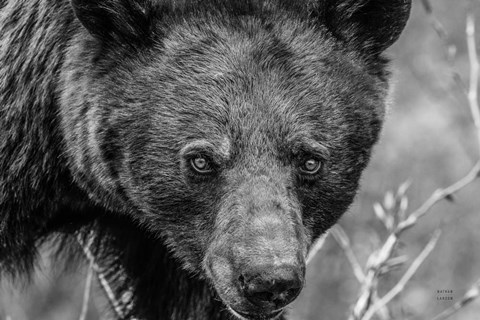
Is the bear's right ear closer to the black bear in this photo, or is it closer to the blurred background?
the black bear

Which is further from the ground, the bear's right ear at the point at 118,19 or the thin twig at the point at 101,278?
the bear's right ear at the point at 118,19

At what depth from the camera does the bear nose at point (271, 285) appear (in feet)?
16.1

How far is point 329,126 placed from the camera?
5520 millimetres

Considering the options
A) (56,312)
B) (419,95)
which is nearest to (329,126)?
(56,312)

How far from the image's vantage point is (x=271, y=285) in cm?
490

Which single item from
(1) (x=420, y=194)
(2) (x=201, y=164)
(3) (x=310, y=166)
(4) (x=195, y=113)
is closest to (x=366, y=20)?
(3) (x=310, y=166)

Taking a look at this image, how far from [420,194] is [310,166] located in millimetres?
8782

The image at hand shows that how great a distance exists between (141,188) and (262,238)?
87 centimetres

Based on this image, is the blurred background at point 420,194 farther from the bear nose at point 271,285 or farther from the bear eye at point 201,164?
the bear nose at point 271,285

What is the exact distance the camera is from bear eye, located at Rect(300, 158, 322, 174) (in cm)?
545

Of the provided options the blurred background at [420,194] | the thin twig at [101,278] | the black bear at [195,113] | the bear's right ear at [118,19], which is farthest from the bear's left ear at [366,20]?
the blurred background at [420,194]

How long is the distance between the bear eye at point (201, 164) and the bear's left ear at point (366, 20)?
3.39 ft

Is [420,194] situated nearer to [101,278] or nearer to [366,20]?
[101,278]

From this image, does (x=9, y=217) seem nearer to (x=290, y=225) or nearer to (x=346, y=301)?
(x=290, y=225)
